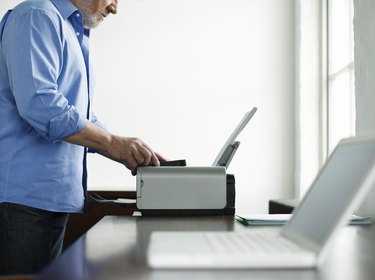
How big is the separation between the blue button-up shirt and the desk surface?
417mm

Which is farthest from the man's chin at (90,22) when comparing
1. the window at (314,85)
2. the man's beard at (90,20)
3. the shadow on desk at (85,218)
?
the window at (314,85)

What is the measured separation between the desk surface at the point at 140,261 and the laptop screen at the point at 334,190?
7 centimetres

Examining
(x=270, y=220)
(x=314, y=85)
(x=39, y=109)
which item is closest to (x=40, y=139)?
(x=39, y=109)

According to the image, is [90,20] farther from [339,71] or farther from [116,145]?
[339,71]

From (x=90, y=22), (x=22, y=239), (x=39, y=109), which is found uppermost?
(x=90, y=22)

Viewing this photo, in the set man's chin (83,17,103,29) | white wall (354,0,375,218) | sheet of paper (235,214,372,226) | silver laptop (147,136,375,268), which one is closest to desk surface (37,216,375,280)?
silver laptop (147,136,375,268)

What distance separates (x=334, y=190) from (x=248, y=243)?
19cm

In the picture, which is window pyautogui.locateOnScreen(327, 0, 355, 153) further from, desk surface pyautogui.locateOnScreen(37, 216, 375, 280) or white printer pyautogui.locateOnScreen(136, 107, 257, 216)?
desk surface pyautogui.locateOnScreen(37, 216, 375, 280)

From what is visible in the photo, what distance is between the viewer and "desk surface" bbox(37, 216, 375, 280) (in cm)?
83

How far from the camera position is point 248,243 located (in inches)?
39.6

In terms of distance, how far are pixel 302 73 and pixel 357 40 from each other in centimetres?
189

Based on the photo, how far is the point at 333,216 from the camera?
93 cm

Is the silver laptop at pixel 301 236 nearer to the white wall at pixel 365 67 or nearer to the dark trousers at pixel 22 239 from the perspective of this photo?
the dark trousers at pixel 22 239

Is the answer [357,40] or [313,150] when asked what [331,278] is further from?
[313,150]
